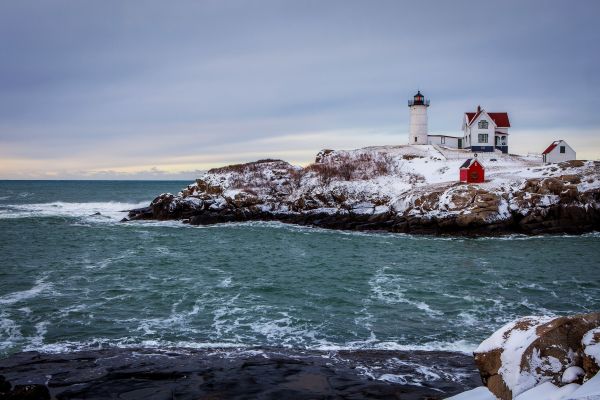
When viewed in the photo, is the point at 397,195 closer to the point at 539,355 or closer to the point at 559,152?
the point at 559,152

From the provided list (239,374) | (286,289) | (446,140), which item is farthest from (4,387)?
(446,140)

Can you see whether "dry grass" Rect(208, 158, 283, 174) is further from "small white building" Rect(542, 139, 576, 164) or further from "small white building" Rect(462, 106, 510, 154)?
"small white building" Rect(542, 139, 576, 164)

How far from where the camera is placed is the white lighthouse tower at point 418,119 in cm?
8088

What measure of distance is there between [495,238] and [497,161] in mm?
27942

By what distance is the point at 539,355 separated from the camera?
8883mm

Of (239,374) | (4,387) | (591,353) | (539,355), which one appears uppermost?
(591,353)

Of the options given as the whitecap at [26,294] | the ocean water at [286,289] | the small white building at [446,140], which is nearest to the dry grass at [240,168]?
→ the ocean water at [286,289]

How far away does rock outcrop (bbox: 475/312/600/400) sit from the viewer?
8.53m

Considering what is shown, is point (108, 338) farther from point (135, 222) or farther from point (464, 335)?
point (135, 222)

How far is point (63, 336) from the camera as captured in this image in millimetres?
17734

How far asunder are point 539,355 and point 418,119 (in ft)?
251

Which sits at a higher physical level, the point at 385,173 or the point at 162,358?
the point at 385,173

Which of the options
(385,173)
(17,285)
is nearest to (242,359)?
Answer: (17,285)

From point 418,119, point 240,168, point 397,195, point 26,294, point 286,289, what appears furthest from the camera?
point 418,119
